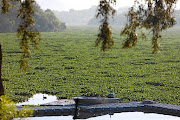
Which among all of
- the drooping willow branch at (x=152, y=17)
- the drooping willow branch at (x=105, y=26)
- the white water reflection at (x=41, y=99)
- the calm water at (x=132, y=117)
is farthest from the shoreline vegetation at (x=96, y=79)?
the drooping willow branch at (x=105, y=26)

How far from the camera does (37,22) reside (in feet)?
224

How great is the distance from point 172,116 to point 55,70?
11.6m

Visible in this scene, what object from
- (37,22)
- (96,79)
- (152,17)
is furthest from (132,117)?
(37,22)

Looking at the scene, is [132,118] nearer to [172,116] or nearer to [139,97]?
A: [172,116]

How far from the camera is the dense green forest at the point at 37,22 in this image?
199 feet

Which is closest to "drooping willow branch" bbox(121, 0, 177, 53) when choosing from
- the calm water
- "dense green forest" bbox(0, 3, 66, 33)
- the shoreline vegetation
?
the calm water

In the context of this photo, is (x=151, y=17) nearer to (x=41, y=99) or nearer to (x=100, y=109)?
(x=100, y=109)

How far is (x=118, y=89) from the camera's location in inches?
594

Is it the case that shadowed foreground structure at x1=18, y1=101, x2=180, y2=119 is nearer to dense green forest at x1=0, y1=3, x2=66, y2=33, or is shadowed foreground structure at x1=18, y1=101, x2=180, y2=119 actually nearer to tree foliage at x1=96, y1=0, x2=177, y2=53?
tree foliage at x1=96, y1=0, x2=177, y2=53

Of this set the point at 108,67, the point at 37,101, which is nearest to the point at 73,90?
the point at 37,101

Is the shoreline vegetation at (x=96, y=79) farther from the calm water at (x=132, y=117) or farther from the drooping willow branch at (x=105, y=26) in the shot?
the drooping willow branch at (x=105, y=26)

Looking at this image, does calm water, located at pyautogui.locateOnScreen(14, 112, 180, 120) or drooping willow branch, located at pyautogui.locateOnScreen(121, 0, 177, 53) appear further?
calm water, located at pyautogui.locateOnScreen(14, 112, 180, 120)

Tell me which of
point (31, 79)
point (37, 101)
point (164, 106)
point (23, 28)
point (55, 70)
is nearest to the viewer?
point (23, 28)

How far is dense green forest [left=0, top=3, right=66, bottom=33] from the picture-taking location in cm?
6078
